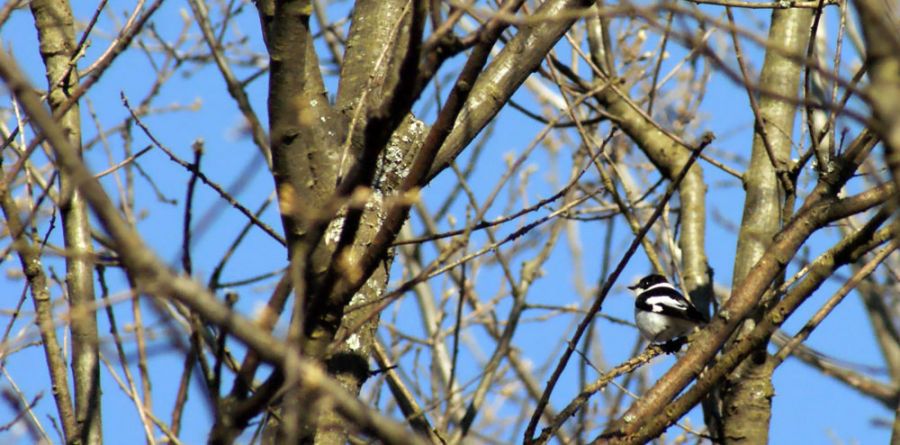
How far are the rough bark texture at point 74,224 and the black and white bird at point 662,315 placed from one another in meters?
3.22

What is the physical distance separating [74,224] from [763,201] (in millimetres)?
2927

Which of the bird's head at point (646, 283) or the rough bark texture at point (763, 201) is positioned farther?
the bird's head at point (646, 283)

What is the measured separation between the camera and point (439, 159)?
9.75 ft

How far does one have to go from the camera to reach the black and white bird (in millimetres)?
5460

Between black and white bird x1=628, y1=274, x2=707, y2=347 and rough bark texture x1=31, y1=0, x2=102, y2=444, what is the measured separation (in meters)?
3.22

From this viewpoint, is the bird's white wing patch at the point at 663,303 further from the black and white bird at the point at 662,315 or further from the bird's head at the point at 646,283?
the bird's head at the point at 646,283

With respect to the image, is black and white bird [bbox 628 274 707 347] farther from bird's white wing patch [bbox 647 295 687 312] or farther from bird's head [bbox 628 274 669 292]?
bird's head [bbox 628 274 669 292]

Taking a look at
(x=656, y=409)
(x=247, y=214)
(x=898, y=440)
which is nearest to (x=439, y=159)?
(x=247, y=214)

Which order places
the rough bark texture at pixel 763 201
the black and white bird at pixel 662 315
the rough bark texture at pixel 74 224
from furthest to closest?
the black and white bird at pixel 662 315 < the rough bark texture at pixel 763 201 < the rough bark texture at pixel 74 224

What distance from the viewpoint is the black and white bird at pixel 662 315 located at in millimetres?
5460

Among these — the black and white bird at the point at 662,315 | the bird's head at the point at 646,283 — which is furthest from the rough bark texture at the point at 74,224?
the bird's head at the point at 646,283

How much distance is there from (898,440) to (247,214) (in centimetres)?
219

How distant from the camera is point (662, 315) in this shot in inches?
225

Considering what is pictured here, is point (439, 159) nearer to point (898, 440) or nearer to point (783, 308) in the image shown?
point (783, 308)
